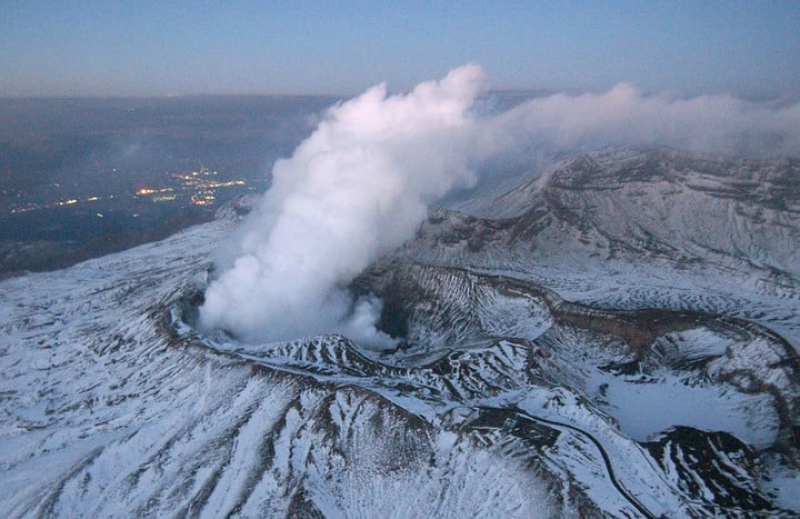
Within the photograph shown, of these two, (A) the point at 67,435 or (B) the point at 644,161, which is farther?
(B) the point at 644,161

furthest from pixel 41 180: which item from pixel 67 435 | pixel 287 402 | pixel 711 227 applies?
pixel 711 227

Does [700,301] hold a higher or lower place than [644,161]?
lower

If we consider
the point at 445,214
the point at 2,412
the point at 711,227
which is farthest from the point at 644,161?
the point at 2,412

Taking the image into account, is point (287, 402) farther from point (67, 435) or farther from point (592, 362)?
point (592, 362)

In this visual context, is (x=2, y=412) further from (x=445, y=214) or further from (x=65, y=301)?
(x=445, y=214)

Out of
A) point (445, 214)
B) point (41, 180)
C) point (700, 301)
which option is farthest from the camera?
point (41, 180)

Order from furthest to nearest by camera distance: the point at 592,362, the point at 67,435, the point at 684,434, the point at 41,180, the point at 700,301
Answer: the point at 41,180 < the point at 700,301 < the point at 592,362 < the point at 67,435 < the point at 684,434
